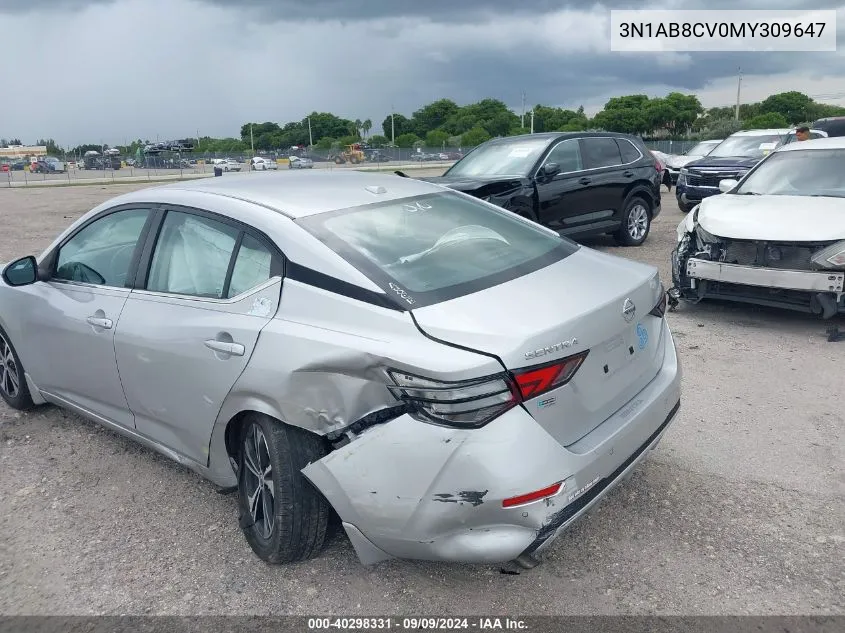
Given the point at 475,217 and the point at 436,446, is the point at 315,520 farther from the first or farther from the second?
the point at 475,217

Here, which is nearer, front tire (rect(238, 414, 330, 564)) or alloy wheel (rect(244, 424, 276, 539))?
front tire (rect(238, 414, 330, 564))

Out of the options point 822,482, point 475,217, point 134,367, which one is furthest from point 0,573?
point 822,482

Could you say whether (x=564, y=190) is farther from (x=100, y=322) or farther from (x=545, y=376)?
(x=545, y=376)

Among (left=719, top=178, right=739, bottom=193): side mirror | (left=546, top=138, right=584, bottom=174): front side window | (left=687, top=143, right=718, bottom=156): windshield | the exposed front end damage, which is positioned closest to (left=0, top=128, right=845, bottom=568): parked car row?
the exposed front end damage

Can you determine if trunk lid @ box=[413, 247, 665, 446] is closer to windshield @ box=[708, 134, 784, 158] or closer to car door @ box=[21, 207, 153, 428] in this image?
car door @ box=[21, 207, 153, 428]

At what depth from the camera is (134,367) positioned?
135 inches

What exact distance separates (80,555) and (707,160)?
44.2ft

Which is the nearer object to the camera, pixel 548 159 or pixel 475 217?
pixel 475 217

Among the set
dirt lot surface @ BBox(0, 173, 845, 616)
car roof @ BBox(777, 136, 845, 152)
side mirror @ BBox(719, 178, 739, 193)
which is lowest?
dirt lot surface @ BBox(0, 173, 845, 616)

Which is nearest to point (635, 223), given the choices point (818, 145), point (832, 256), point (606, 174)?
point (606, 174)

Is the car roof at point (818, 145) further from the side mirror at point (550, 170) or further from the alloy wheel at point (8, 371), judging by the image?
the alloy wheel at point (8, 371)

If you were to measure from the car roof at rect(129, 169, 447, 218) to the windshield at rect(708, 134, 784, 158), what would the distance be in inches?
489

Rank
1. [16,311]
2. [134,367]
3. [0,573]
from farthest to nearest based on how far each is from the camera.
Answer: [16,311] → [134,367] → [0,573]

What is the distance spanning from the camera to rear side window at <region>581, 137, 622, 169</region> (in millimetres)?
9977
